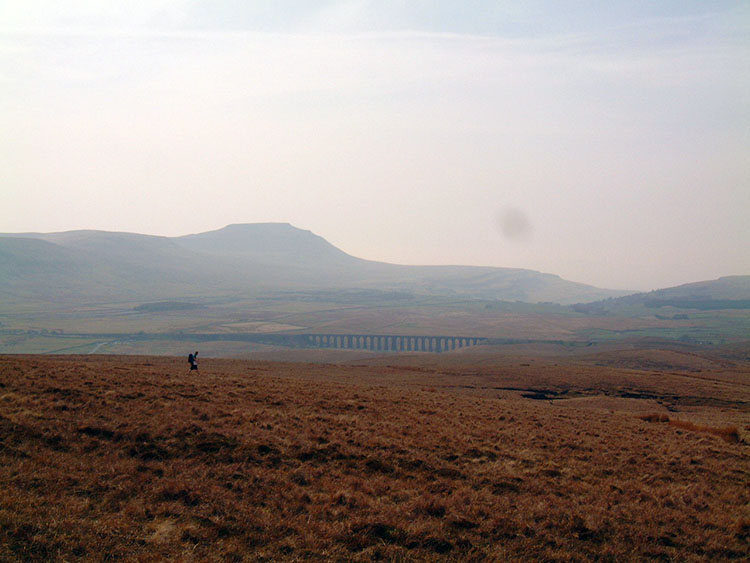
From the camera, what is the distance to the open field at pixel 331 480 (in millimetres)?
9320

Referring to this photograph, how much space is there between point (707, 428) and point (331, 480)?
748 inches

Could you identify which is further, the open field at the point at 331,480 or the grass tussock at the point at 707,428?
the grass tussock at the point at 707,428

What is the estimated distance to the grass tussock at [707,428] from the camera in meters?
21.3

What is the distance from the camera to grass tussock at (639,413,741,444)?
21.3 meters

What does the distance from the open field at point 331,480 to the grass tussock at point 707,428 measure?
0.14m

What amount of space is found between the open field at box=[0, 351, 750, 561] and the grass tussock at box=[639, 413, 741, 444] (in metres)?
0.14

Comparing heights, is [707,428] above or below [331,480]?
below

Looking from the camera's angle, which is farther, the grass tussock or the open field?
the grass tussock

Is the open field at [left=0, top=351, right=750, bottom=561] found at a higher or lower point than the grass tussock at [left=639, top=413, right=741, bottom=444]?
higher

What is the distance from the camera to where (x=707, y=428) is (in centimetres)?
2325

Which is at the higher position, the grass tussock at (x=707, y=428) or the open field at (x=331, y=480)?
the open field at (x=331, y=480)

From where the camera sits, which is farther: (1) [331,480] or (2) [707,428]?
(2) [707,428]

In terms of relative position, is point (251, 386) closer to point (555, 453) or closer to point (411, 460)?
point (411, 460)

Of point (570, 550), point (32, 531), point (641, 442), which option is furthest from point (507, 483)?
point (32, 531)
